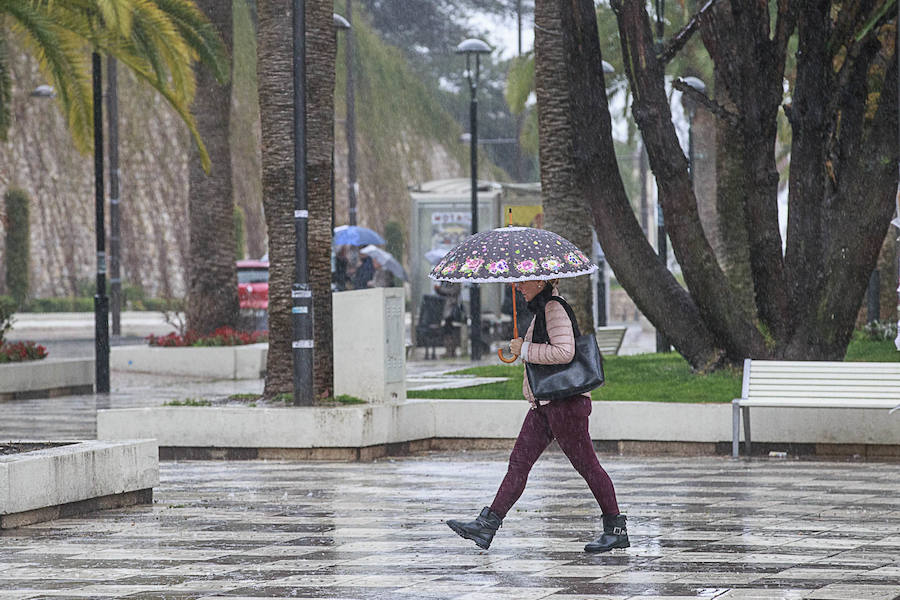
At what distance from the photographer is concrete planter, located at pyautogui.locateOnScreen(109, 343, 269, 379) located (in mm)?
22938

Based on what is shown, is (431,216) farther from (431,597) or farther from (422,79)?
(422,79)

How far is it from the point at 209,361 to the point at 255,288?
14139mm

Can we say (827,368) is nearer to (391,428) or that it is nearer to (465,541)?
(391,428)

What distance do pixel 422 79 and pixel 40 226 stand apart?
29.7 m

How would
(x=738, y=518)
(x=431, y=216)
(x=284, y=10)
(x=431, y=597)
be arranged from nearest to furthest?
(x=431, y=597), (x=738, y=518), (x=284, y=10), (x=431, y=216)

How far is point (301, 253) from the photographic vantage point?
1369 cm

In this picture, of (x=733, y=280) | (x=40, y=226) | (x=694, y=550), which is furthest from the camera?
(x=40, y=226)

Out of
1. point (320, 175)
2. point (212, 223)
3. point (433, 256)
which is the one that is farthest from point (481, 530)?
point (433, 256)

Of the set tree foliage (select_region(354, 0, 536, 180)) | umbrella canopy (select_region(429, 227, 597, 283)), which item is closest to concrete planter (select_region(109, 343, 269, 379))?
umbrella canopy (select_region(429, 227, 597, 283))

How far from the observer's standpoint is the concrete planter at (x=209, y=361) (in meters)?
22.9

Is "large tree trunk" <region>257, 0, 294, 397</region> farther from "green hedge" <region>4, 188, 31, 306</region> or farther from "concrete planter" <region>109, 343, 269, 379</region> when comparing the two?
"green hedge" <region>4, 188, 31, 306</region>

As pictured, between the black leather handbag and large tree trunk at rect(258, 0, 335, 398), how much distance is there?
6.53m

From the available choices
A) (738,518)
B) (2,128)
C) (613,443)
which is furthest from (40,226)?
(738,518)

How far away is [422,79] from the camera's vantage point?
8231 centimetres
